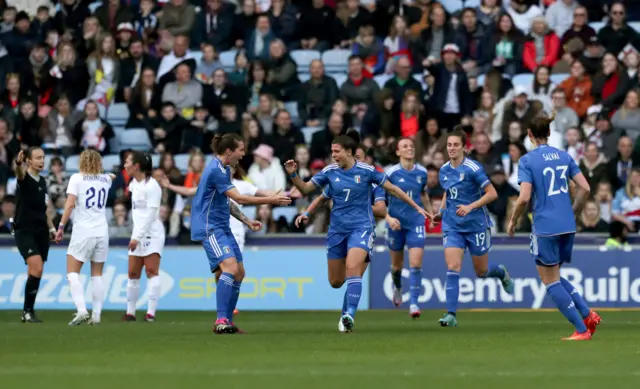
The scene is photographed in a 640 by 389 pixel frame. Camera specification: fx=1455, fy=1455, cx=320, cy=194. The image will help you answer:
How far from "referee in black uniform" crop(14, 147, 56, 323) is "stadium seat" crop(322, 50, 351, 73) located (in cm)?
1036

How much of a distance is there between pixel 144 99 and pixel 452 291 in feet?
39.8

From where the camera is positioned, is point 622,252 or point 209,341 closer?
point 209,341

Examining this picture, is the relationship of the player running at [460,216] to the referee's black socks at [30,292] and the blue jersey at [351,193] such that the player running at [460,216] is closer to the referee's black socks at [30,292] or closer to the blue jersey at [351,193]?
the blue jersey at [351,193]

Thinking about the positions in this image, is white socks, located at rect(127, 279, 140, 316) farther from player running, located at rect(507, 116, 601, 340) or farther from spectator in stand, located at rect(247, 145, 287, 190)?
player running, located at rect(507, 116, 601, 340)

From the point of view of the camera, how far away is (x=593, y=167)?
24578 mm

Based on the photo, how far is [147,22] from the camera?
30.6m

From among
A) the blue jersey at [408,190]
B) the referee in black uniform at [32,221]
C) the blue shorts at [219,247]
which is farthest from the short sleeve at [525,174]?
the referee in black uniform at [32,221]

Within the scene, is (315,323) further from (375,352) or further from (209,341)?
(375,352)

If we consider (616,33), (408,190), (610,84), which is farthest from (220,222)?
(616,33)

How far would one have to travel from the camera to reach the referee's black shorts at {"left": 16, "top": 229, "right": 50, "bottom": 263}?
19906mm

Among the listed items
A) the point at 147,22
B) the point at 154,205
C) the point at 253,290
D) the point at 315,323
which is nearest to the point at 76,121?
the point at 147,22

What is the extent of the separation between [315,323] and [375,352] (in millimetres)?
6102

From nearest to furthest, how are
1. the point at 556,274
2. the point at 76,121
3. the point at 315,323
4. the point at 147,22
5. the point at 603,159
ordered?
1. the point at 556,274
2. the point at 315,323
3. the point at 603,159
4. the point at 76,121
5. the point at 147,22

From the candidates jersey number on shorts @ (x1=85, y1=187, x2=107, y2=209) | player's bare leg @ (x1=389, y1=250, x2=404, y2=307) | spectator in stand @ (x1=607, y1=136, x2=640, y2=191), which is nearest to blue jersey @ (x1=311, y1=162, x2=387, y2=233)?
jersey number on shorts @ (x1=85, y1=187, x2=107, y2=209)
